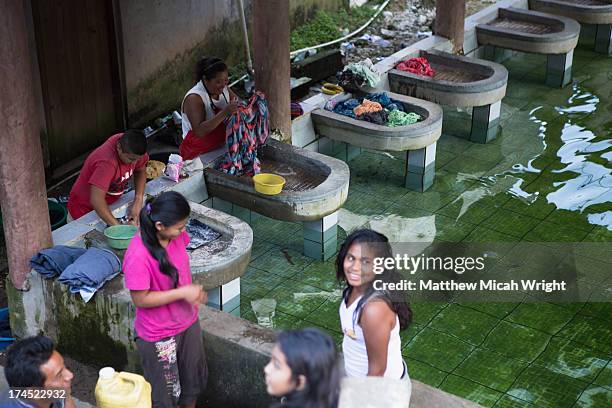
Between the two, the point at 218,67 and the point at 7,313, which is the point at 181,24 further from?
the point at 7,313

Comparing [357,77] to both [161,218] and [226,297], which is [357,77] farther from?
[161,218]

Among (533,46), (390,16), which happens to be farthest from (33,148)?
(390,16)

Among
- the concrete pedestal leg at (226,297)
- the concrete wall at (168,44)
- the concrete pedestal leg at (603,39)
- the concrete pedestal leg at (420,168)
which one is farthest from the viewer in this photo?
the concrete pedestal leg at (603,39)

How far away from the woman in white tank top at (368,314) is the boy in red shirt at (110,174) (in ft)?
7.87

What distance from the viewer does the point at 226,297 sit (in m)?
6.25

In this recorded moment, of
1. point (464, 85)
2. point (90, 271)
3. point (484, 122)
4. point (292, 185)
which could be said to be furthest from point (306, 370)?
point (484, 122)

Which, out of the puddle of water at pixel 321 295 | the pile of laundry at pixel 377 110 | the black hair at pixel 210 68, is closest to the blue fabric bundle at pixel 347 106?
the pile of laundry at pixel 377 110

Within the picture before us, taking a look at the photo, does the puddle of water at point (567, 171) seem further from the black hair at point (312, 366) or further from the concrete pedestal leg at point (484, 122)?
the black hair at point (312, 366)

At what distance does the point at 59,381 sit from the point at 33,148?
198 cm

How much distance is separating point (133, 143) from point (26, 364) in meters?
2.31

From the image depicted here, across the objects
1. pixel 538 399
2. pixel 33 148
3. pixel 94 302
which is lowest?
pixel 538 399

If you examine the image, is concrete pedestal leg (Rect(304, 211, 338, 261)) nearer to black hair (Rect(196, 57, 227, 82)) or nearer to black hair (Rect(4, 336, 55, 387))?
black hair (Rect(196, 57, 227, 82))

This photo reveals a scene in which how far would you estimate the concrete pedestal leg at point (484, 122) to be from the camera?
918cm

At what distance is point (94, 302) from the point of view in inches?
223
